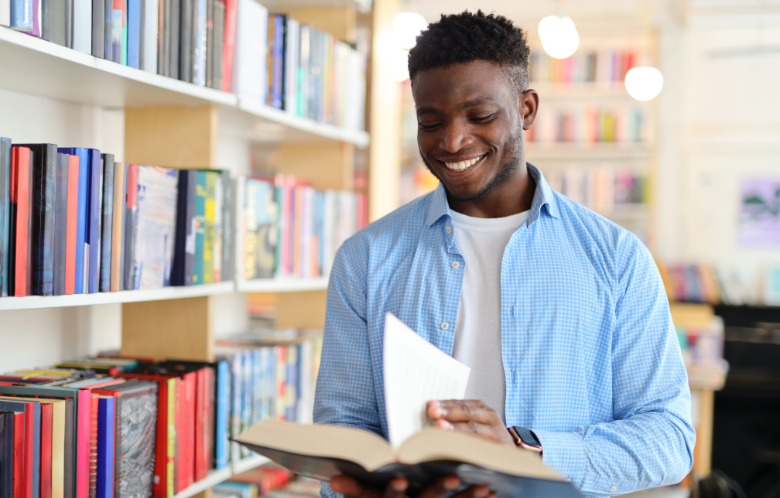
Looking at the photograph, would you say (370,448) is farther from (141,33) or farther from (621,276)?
(141,33)

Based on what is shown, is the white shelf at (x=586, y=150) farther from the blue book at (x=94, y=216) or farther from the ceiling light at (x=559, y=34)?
the blue book at (x=94, y=216)

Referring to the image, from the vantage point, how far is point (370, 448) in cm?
80

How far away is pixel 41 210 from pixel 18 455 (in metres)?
0.43

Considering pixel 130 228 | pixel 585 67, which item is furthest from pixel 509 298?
pixel 585 67

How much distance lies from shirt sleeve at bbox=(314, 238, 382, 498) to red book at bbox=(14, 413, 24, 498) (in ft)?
1.68

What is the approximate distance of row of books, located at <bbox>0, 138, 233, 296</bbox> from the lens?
1096 mm

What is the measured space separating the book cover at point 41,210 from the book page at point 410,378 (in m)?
0.68

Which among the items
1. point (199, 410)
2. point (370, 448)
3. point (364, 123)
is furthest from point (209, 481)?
point (364, 123)

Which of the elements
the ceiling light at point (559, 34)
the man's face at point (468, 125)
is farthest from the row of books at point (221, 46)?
the ceiling light at point (559, 34)

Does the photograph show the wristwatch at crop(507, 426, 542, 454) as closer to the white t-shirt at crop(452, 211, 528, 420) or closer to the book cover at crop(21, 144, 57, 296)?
the white t-shirt at crop(452, 211, 528, 420)

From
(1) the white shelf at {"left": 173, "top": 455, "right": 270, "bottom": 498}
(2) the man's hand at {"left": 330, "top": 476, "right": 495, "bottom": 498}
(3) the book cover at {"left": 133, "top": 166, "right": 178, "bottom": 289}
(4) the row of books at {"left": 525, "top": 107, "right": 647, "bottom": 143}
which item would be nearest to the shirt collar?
(2) the man's hand at {"left": 330, "top": 476, "right": 495, "bottom": 498}

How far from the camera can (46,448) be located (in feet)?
3.81

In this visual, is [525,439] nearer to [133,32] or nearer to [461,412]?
[461,412]

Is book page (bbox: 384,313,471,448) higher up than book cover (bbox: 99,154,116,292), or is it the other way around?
book cover (bbox: 99,154,116,292)
